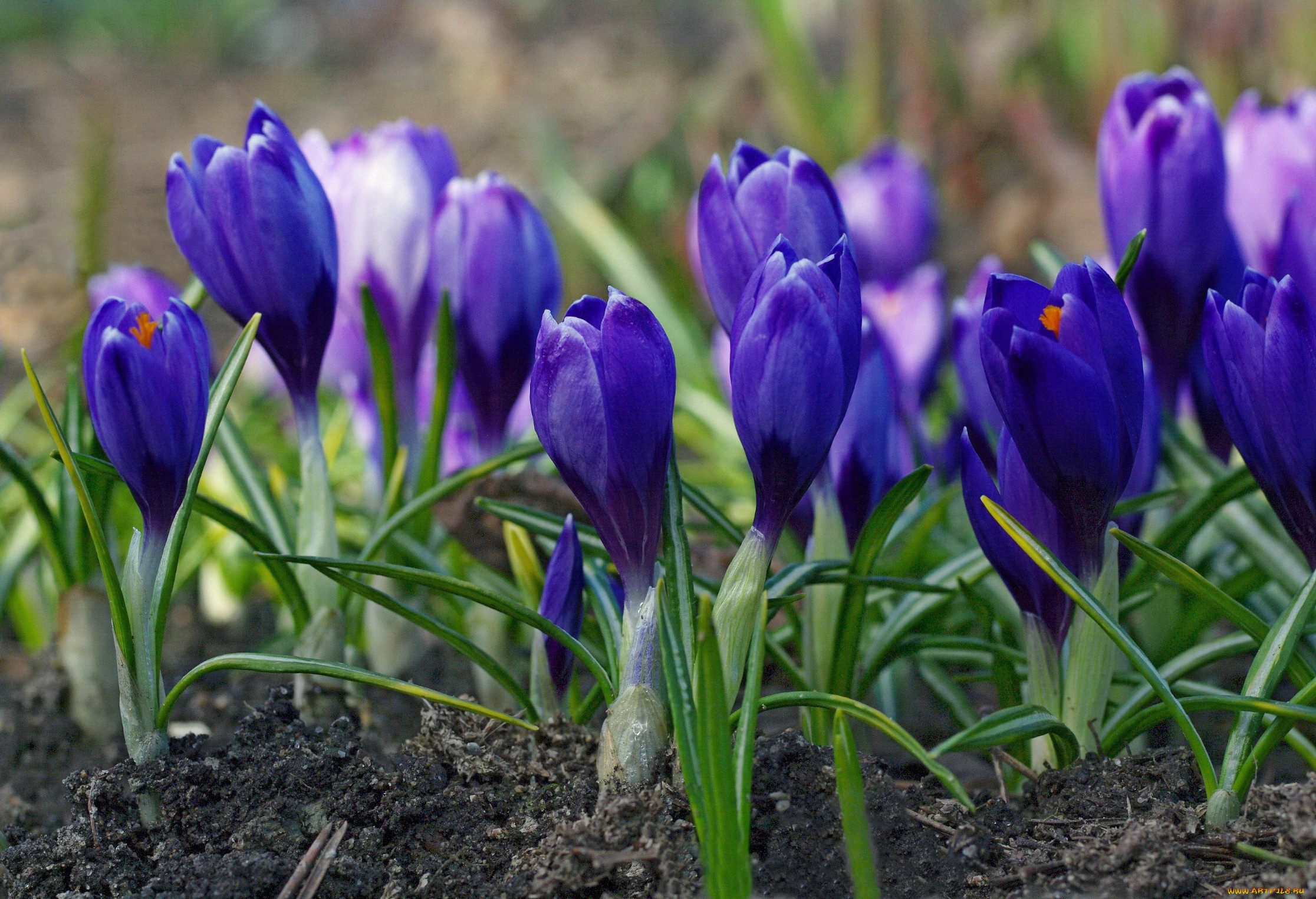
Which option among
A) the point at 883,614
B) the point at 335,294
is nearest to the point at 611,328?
the point at 335,294

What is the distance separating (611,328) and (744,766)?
1.26ft

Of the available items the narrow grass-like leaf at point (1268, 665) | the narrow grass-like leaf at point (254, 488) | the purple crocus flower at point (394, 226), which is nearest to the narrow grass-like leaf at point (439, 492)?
the narrow grass-like leaf at point (254, 488)

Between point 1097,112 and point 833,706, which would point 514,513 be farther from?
point 1097,112

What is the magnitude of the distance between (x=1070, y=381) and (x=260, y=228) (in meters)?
0.85

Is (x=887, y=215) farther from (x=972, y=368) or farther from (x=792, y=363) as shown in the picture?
(x=792, y=363)

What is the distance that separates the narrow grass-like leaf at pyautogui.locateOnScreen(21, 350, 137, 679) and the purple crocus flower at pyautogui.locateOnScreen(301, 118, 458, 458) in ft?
1.74

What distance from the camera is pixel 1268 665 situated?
98cm

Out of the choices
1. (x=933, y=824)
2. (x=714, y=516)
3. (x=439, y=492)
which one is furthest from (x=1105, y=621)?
(x=439, y=492)

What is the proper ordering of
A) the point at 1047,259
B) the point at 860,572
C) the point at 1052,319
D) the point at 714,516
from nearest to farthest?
the point at 1052,319 < the point at 860,572 < the point at 714,516 < the point at 1047,259

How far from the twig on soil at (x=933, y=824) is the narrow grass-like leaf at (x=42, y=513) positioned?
108 centimetres

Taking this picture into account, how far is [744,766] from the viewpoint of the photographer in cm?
90

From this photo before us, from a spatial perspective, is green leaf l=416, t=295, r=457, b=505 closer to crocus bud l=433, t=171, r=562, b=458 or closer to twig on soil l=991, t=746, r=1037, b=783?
crocus bud l=433, t=171, r=562, b=458

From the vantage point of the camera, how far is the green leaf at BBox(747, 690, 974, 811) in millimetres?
907

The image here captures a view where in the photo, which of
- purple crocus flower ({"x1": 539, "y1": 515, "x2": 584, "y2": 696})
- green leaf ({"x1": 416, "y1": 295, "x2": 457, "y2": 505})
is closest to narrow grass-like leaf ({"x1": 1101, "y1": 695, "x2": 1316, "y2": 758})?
purple crocus flower ({"x1": 539, "y1": 515, "x2": 584, "y2": 696})
